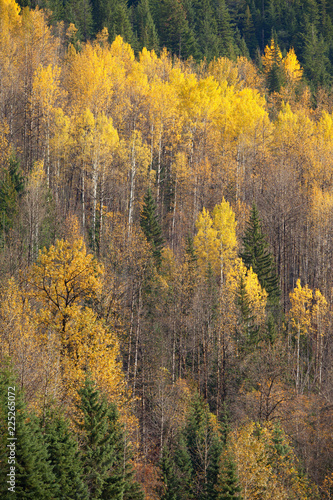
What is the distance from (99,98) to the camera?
5394 cm

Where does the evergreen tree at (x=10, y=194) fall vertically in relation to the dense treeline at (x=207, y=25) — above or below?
below

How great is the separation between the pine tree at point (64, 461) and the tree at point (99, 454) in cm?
81

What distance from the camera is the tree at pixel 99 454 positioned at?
21.0 m

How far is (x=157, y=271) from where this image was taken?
4162 centimetres

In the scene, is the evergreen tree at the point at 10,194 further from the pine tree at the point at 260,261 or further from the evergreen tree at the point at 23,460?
the pine tree at the point at 260,261

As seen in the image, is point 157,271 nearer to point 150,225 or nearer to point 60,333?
point 150,225

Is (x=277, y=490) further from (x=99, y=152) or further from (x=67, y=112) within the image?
(x=67, y=112)

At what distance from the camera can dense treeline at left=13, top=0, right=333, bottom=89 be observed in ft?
249

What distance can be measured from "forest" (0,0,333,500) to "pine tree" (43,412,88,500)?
0.08 meters

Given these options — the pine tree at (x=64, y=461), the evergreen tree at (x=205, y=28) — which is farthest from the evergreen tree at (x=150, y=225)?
the evergreen tree at (x=205, y=28)

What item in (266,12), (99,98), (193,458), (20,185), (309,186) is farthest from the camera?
(266,12)

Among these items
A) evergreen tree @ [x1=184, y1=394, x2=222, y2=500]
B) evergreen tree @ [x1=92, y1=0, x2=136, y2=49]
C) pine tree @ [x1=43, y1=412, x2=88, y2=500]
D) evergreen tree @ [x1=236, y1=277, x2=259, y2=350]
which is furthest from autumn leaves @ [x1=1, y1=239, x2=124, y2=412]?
evergreen tree @ [x1=92, y1=0, x2=136, y2=49]

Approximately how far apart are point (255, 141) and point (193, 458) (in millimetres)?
36536

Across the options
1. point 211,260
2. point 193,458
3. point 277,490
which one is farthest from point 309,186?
point 277,490
